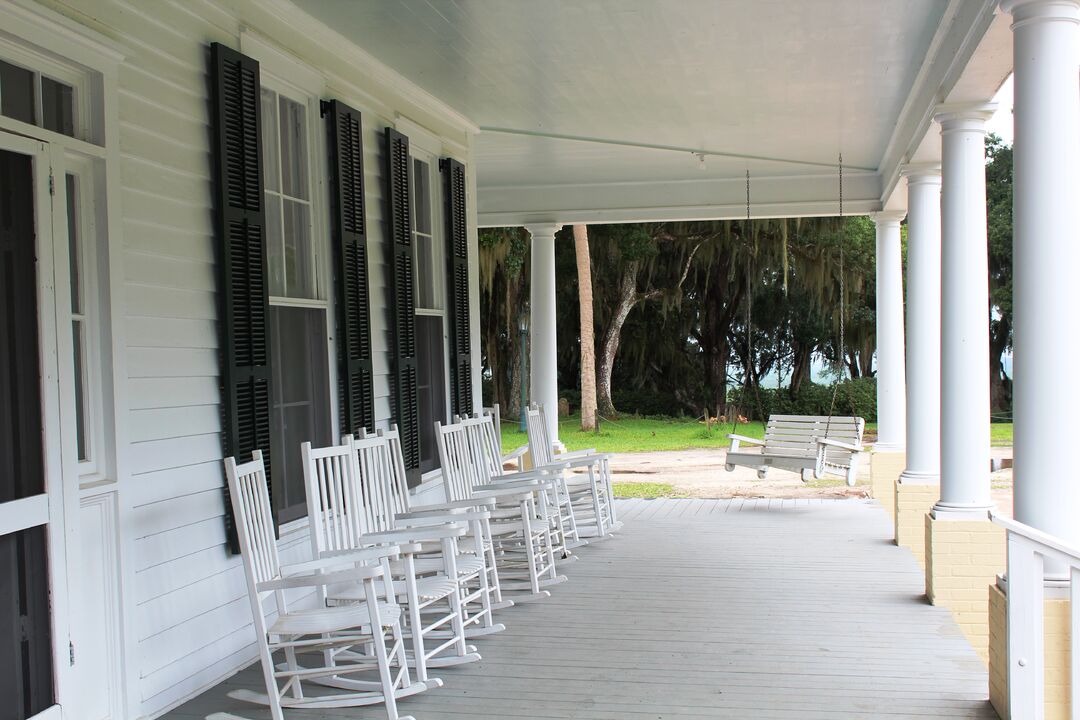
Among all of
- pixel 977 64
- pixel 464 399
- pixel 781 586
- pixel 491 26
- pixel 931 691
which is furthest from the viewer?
pixel 464 399

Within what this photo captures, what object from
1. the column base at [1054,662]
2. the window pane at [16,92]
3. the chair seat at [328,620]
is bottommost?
the column base at [1054,662]

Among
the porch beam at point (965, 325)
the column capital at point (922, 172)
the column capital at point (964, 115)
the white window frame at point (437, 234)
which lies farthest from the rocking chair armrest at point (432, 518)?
the column capital at point (922, 172)

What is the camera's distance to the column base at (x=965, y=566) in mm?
4945

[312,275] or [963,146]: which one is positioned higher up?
[963,146]

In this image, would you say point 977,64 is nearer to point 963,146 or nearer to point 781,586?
point 963,146

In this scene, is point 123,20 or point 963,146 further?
point 963,146

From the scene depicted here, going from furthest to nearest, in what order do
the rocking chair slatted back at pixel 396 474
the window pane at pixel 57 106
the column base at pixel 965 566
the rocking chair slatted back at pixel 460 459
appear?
1. the rocking chair slatted back at pixel 460 459
2. the column base at pixel 965 566
3. the rocking chair slatted back at pixel 396 474
4. the window pane at pixel 57 106

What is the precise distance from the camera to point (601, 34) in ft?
16.1

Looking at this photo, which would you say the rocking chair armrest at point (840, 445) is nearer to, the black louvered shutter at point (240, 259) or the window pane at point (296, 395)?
the window pane at point (296, 395)

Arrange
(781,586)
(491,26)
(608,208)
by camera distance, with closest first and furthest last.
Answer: (491,26)
(781,586)
(608,208)

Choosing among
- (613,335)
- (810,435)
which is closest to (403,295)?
(810,435)

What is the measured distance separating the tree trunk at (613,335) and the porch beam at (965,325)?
13265mm

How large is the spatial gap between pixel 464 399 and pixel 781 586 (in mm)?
2579

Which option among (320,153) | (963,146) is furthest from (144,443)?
(963,146)
